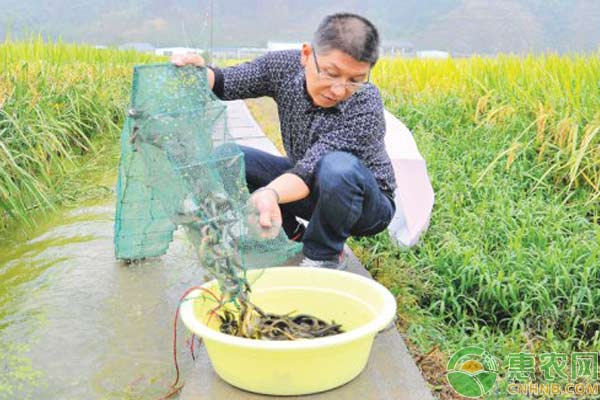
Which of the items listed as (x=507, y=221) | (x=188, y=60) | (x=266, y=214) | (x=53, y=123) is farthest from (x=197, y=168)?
(x=53, y=123)

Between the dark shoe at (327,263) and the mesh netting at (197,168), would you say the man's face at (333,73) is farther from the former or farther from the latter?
the dark shoe at (327,263)

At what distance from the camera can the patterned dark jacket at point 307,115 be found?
2.23 metres

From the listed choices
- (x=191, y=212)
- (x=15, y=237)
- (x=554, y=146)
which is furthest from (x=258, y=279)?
(x=554, y=146)

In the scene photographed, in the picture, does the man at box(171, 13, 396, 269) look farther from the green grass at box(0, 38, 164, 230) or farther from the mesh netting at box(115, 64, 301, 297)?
the green grass at box(0, 38, 164, 230)

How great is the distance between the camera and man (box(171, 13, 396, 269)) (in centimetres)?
199

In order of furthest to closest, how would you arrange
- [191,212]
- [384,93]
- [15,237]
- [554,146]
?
[384,93] → [554,146] → [15,237] → [191,212]

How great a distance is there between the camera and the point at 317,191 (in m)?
2.23

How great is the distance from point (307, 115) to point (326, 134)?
11cm

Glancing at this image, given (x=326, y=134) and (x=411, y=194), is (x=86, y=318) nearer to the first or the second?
(x=326, y=134)

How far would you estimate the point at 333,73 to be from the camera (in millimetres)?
2006

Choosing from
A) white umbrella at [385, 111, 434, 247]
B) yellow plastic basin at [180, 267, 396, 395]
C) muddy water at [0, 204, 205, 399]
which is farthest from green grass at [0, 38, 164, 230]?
white umbrella at [385, 111, 434, 247]

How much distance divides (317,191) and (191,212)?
1.99 ft

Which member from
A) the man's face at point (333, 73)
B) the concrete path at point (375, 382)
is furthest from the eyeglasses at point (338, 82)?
the concrete path at point (375, 382)

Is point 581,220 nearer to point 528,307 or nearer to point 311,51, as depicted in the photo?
point 528,307
